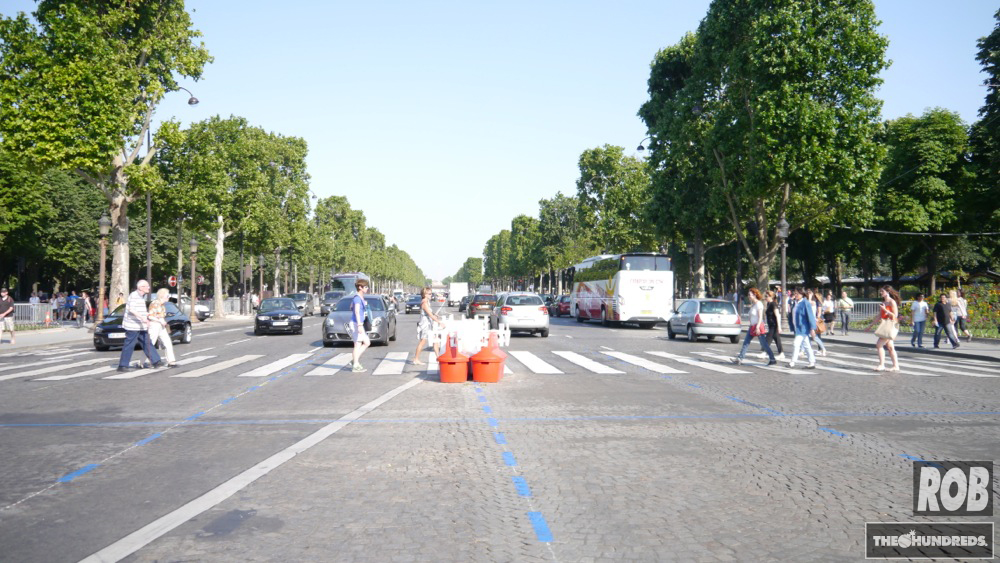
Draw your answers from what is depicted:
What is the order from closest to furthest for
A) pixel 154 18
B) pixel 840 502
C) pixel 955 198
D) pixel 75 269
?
pixel 840 502, pixel 154 18, pixel 955 198, pixel 75 269

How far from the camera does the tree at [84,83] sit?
Result: 28312mm

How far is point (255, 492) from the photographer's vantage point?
5.85 m

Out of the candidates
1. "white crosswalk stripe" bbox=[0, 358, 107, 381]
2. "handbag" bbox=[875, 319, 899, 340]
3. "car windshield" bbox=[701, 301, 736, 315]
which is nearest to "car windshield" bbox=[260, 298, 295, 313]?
"white crosswalk stripe" bbox=[0, 358, 107, 381]

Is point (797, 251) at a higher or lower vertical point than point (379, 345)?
higher

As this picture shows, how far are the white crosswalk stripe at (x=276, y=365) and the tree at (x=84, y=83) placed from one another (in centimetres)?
1580

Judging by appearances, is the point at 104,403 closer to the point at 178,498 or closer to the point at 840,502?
the point at 178,498

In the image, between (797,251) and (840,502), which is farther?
(797,251)

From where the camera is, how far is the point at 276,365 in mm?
16781

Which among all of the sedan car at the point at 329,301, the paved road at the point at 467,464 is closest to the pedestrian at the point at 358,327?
the paved road at the point at 467,464

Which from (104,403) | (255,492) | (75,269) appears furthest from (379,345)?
(75,269)

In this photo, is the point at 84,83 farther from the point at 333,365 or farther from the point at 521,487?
the point at 521,487

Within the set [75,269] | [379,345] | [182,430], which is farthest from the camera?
[75,269]

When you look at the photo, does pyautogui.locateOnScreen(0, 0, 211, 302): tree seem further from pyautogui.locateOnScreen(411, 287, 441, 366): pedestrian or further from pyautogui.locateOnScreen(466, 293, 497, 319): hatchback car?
pyautogui.locateOnScreen(411, 287, 441, 366): pedestrian

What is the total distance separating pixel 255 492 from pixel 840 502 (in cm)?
445
